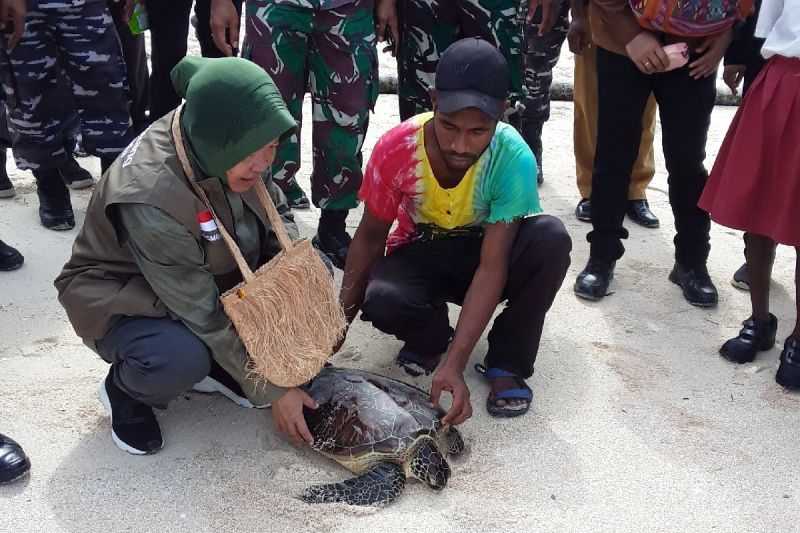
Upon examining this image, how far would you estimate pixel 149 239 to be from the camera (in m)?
2.14

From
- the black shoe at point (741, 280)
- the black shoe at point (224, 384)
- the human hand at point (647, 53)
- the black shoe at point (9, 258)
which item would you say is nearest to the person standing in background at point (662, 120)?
the human hand at point (647, 53)

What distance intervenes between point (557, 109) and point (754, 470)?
12.1 ft

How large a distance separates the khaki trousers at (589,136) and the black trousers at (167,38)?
61.1 inches

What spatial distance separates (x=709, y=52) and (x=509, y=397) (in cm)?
134

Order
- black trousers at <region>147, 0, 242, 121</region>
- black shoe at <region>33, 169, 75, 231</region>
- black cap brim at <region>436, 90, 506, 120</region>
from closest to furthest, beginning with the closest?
black cap brim at <region>436, 90, 506, 120</region>
black shoe at <region>33, 169, 75, 231</region>
black trousers at <region>147, 0, 242, 121</region>

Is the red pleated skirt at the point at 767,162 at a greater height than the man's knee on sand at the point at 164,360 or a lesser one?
greater

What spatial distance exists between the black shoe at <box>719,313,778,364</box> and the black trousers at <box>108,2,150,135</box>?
285 cm

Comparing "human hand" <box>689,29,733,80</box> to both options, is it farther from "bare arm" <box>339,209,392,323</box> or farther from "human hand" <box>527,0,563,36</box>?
"bare arm" <box>339,209,392,323</box>

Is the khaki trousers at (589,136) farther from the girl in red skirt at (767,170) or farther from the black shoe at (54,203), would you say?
the black shoe at (54,203)

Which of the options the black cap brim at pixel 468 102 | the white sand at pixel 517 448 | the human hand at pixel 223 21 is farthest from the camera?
the human hand at pixel 223 21

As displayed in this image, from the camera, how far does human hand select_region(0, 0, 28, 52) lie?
10.4 feet

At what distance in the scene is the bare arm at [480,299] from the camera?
2.42 metres

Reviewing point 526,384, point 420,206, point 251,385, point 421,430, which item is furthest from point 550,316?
point 251,385

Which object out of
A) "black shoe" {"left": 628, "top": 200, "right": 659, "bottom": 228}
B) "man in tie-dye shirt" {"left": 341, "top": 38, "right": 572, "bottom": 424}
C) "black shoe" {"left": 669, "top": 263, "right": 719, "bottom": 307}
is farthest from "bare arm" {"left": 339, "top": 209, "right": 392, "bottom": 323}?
"black shoe" {"left": 628, "top": 200, "right": 659, "bottom": 228}
